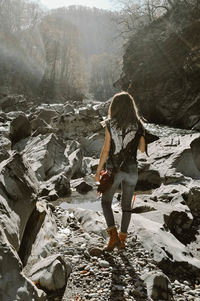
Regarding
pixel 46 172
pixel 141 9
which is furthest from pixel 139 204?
pixel 141 9

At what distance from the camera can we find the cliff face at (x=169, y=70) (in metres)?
21.5

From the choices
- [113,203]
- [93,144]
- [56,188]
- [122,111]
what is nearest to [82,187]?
[56,188]

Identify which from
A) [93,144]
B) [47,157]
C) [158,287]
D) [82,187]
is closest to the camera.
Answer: [158,287]

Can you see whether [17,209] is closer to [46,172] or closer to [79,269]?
[79,269]

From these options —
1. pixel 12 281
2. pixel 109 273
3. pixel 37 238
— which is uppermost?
pixel 12 281

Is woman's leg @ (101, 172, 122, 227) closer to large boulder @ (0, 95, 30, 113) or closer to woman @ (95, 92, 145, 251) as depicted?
woman @ (95, 92, 145, 251)

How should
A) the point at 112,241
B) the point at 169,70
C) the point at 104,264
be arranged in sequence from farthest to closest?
the point at 169,70 → the point at 112,241 → the point at 104,264

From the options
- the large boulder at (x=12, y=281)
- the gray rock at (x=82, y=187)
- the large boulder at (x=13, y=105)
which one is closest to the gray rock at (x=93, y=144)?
the gray rock at (x=82, y=187)

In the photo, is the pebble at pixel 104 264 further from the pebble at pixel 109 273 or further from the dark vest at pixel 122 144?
the dark vest at pixel 122 144

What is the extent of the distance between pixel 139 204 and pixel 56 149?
4694 millimetres

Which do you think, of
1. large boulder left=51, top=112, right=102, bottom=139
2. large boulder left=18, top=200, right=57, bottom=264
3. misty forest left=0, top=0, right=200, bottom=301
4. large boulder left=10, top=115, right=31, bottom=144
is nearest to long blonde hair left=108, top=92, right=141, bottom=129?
misty forest left=0, top=0, right=200, bottom=301

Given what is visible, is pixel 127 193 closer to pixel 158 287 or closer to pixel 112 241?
pixel 112 241

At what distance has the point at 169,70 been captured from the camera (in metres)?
23.6

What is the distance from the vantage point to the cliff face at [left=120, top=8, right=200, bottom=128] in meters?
21.5
